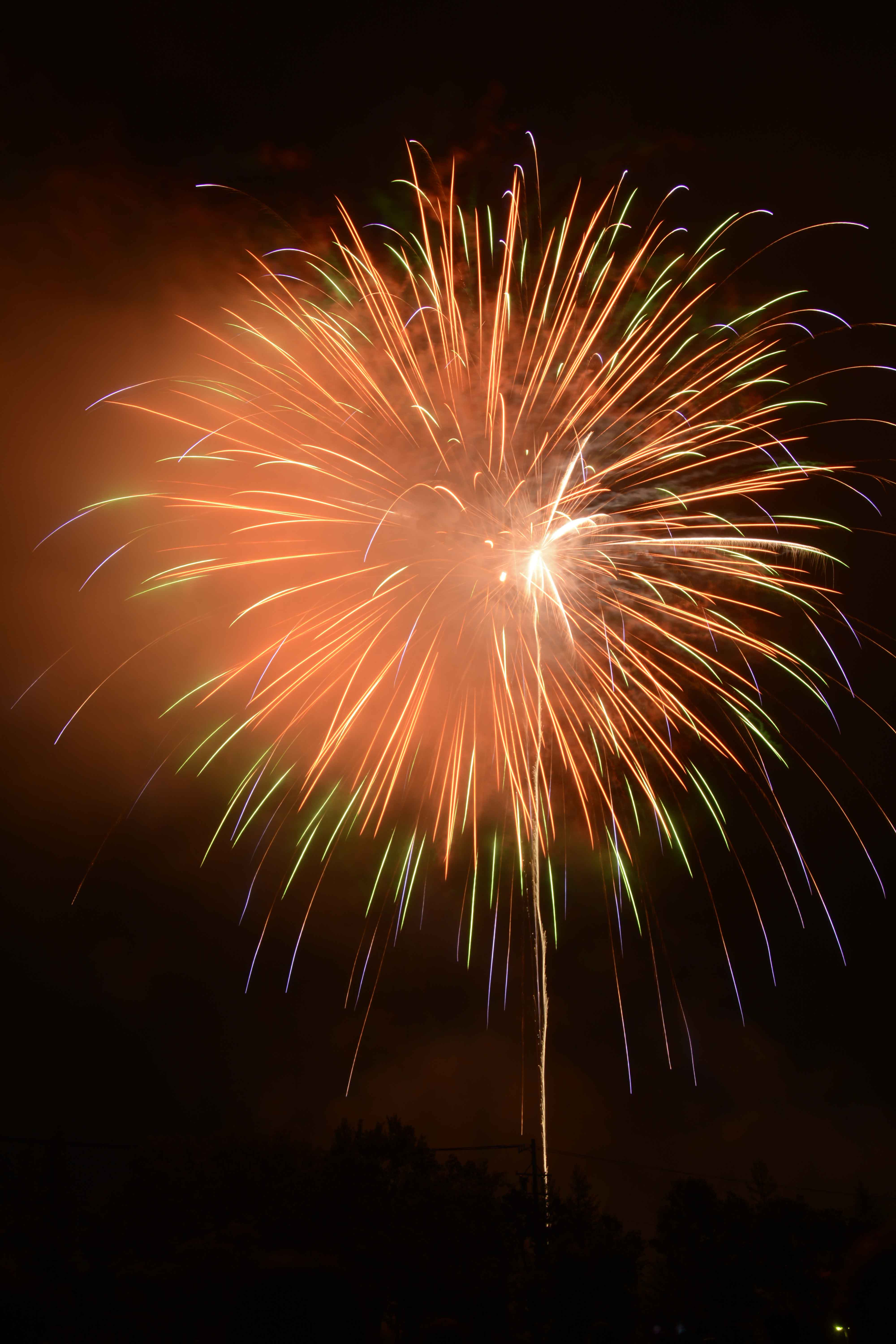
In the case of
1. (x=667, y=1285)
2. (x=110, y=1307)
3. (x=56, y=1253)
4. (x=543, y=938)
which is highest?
(x=543, y=938)

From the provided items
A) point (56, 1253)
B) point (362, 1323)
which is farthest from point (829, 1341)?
point (56, 1253)

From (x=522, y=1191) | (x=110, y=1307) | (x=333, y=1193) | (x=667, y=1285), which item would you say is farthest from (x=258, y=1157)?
(x=667, y=1285)

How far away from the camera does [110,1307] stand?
1741 cm

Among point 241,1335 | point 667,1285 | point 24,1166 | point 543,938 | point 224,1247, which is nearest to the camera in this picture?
point 241,1335

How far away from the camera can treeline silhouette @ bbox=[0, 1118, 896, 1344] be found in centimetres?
1477

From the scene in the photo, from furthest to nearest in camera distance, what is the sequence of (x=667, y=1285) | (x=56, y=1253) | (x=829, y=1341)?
(x=667, y=1285)
(x=56, y=1253)
(x=829, y=1341)

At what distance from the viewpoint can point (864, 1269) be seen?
6086 millimetres

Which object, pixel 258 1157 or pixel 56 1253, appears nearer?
pixel 56 1253

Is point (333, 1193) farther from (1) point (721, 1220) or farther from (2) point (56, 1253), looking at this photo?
(1) point (721, 1220)

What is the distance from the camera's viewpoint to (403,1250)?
2250 cm

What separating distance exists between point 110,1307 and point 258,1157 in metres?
10.8

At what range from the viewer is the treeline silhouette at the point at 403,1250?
14.8 metres

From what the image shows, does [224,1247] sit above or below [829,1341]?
above

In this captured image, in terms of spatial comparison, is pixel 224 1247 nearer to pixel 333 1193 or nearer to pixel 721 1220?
pixel 333 1193
